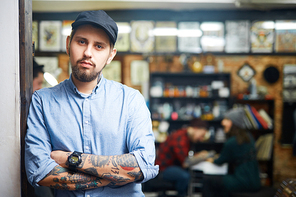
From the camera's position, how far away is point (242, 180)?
123 inches

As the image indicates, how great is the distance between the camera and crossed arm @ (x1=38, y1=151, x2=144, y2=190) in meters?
1.15

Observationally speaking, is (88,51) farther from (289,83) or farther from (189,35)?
(289,83)

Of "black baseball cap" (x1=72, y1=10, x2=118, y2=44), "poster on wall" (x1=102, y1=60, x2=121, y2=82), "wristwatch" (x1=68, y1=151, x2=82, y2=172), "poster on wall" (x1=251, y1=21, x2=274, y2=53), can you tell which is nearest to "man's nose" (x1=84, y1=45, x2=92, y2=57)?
"black baseball cap" (x1=72, y1=10, x2=118, y2=44)

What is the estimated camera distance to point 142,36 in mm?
5516

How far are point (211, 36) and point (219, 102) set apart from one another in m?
1.51

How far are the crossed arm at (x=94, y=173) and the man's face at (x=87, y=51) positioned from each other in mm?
418

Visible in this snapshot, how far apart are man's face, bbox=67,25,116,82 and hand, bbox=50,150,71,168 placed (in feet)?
1.27

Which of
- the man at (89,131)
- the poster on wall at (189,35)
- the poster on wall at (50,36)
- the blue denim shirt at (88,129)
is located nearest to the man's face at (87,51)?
the man at (89,131)

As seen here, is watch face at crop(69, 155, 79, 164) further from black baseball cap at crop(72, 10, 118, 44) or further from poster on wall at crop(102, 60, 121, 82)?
poster on wall at crop(102, 60, 121, 82)

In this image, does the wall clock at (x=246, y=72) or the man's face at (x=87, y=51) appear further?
the wall clock at (x=246, y=72)

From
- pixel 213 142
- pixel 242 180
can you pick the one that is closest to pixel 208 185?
pixel 242 180

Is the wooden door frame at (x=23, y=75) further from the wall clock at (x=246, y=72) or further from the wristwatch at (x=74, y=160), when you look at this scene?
the wall clock at (x=246, y=72)

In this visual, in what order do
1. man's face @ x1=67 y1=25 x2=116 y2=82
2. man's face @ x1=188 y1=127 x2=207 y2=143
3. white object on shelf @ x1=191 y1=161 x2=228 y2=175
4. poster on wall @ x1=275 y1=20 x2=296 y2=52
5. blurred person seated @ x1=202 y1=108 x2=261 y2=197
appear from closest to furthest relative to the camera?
man's face @ x1=67 y1=25 x2=116 y2=82 → blurred person seated @ x1=202 y1=108 x2=261 y2=197 → white object on shelf @ x1=191 y1=161 x2=228 y2=175 → man's face @ x1=188 y1=127 x2=207 y2=143 → poster on wall @ x1=275 y1=20 x2=296 y2=52

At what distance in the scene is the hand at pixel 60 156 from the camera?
1.17 m
